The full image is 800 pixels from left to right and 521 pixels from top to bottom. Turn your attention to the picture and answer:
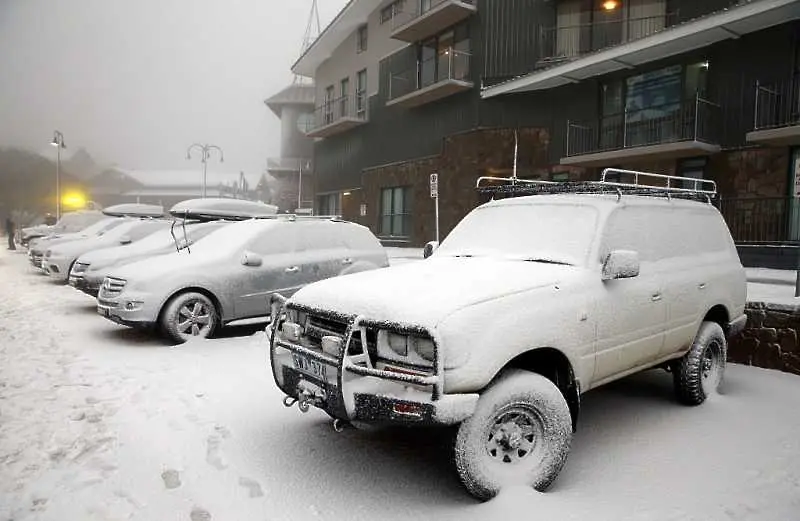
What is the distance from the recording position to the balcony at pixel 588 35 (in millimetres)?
Result: 16625

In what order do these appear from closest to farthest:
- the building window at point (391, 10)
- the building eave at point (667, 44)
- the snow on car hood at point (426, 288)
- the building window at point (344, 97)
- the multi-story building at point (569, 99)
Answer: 1. the snow on car hood at point (426, 288)
2. the building eave at point (667, 44)
3. the multi-story building at point (569, 99)
4. the building window at point (391, 10)
5. the building window at point (344, 97)

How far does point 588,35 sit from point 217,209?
13.4 m

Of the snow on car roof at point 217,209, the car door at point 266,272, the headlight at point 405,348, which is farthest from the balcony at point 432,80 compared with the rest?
the headlight at point 405,348

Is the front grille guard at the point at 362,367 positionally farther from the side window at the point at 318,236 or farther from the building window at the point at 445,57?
the building window at the point at 445,57

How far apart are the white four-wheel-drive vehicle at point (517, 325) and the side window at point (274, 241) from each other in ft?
12.4

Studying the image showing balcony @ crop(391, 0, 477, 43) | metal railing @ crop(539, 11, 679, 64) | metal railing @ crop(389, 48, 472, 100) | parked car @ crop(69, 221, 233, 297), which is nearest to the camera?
parked car @ crop(69, 221, 233, 297)

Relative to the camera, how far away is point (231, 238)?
8273mm

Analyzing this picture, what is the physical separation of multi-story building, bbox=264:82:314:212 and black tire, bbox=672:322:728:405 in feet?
124

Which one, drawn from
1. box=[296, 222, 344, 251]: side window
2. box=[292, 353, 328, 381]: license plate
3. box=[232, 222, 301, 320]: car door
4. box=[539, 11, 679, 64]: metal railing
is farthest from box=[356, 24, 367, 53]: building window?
box=[292, 353, 328, 381]: license plate

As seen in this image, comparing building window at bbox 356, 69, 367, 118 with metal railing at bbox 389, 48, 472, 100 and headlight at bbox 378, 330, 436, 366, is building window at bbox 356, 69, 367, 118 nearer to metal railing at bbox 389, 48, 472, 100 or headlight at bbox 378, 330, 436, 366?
metal railing at bbox 389, 48, 472, 100

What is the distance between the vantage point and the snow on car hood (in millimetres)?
3158

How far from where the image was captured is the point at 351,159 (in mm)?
29469

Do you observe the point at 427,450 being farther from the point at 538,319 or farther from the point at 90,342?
the point at 90,342

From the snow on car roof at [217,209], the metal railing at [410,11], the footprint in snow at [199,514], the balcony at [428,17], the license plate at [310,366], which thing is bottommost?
the footprint in snow at [199,514]
